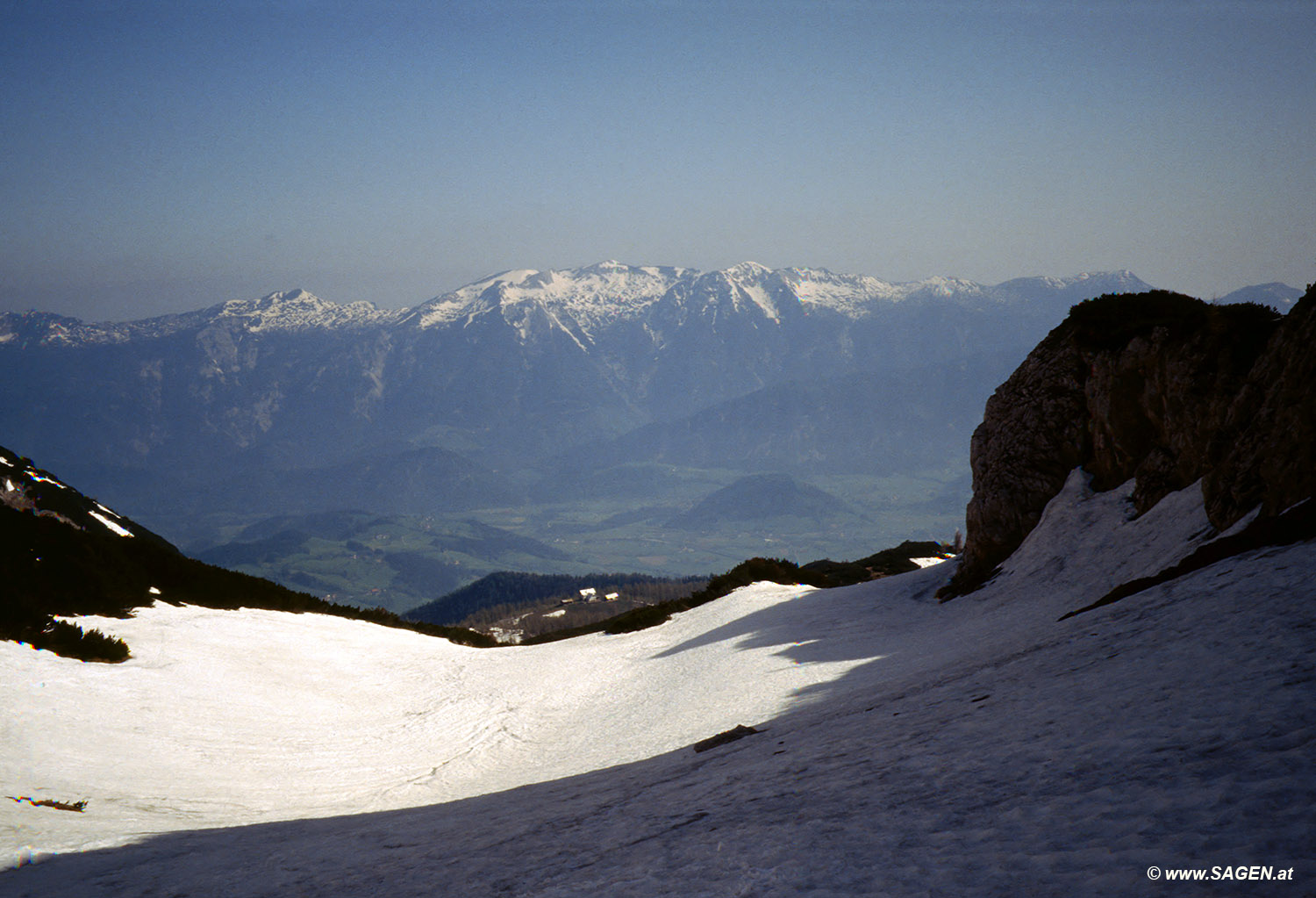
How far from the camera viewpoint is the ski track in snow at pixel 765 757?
5.15m

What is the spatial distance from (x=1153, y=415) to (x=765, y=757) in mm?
17813

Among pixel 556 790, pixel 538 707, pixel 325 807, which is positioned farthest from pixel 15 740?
pixel 538 707

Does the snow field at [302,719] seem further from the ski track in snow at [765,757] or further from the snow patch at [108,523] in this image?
the snow patch at [108,523]

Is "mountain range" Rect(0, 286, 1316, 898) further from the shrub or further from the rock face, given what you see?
the shrub

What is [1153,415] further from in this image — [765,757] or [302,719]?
[302,719]

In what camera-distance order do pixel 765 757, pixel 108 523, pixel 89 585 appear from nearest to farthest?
pixel 765 757 → pixel 89 585 → pixel 108 523

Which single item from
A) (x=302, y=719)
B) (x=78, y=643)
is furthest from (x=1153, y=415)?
(x=78, y=643)

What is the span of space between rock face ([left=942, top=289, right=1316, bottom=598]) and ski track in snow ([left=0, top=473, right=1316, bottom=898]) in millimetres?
1505

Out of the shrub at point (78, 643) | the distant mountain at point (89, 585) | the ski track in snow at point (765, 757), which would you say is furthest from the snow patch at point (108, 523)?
the shrub at point (78, 643)

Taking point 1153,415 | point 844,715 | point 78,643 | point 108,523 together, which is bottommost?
point 844,715

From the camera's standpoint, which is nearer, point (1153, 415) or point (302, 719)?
point (302, 719)

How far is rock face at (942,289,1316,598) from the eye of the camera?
13000 mm

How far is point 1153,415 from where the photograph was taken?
21141 millimetres

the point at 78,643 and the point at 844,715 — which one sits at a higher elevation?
the point at 78,643
